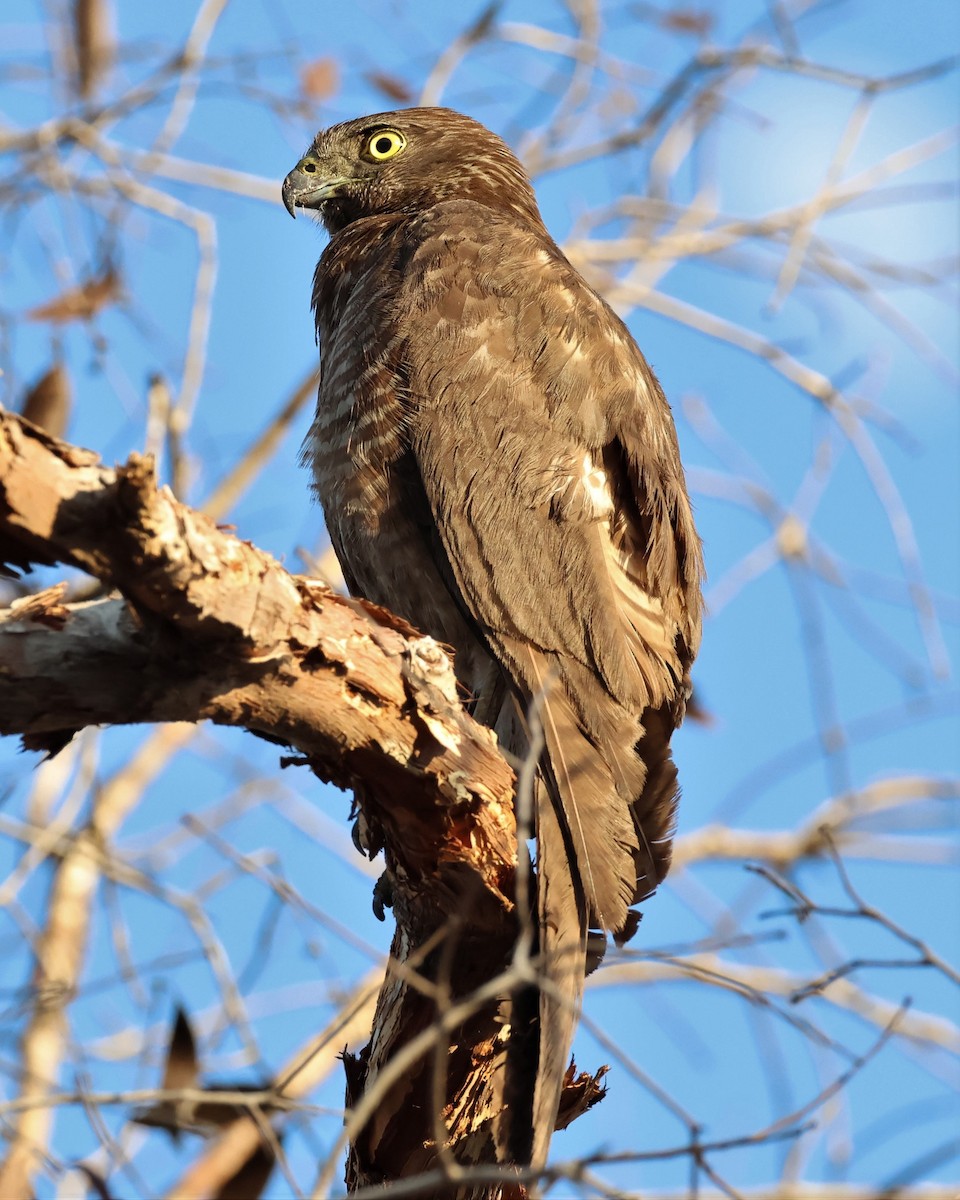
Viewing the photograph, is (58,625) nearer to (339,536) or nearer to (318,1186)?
(318,1186)

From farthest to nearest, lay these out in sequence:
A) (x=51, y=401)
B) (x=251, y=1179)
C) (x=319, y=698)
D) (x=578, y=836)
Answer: (x=51, y=401)
(x=251, y=1179)
(x=578, y=836)
(x=319, y=698)

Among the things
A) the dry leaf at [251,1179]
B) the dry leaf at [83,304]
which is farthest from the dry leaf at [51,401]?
the dry leaf at [251,1179]

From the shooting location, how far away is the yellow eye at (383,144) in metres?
5.52

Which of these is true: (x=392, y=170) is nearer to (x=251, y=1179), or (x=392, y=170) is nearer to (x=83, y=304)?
(x=83, y=304)

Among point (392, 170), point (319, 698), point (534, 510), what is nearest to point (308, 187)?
point (392, 170)

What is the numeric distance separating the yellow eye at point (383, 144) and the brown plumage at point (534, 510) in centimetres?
104

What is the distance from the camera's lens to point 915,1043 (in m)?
6.57

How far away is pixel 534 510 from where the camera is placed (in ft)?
13.1

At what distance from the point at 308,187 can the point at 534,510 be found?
2256 millimetres

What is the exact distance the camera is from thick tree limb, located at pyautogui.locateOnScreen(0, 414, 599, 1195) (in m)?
2.42

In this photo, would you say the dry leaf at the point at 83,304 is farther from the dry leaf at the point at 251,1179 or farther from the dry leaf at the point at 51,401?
the dry leaf at the point at 251,1179

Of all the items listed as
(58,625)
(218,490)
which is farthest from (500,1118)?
(218,490)

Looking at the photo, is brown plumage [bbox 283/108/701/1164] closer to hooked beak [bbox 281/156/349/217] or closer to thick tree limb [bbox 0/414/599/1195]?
thick tree limb [bbox 0/414/599/1195]

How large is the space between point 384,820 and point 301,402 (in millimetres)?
4972
